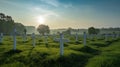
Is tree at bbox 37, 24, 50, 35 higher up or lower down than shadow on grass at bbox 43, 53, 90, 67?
higher up

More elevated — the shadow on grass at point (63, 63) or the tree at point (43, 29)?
the tree at point (43, 29)

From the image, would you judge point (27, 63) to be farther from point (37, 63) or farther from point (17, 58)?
point (17, 58)

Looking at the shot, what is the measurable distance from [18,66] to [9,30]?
296 feet

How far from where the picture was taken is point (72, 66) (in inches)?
447

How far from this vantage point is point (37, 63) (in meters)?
11.7

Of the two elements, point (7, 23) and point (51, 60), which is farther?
point (7, 23)

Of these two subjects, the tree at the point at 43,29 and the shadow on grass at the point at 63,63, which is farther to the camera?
the tree at the point at 43,29

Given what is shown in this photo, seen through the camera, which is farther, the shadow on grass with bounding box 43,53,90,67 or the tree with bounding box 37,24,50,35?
the tree with bounding box 37,24,50,35

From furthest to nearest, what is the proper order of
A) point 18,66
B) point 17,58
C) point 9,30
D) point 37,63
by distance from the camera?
1. point 9,30
2. point 17,58
3. point 37,63
4. point 18,66

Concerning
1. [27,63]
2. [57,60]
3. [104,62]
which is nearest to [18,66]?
[27,63]

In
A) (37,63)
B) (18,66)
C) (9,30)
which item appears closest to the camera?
(18,66)

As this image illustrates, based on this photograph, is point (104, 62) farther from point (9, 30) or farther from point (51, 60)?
point (9, 30)

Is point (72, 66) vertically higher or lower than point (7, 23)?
lower

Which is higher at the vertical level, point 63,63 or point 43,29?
point 43,29
